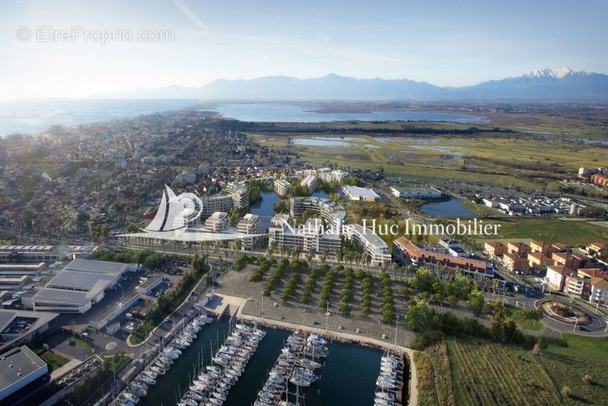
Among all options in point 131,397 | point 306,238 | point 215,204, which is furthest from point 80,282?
point 215,204

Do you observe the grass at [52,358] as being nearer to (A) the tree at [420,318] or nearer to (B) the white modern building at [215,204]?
(A) the tree at [420,318]

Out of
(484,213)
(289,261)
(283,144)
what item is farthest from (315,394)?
(283,144)

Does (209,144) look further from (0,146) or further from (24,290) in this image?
(24,290)

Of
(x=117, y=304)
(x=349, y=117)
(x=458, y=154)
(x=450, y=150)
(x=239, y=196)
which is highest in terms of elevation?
(x=349, y=117)

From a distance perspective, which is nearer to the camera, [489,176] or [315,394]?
[315,394]

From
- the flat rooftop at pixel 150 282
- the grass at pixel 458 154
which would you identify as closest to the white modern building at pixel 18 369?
the flat rooftop at pixel 150 282

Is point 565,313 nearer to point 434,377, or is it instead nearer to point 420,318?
point 420,318
